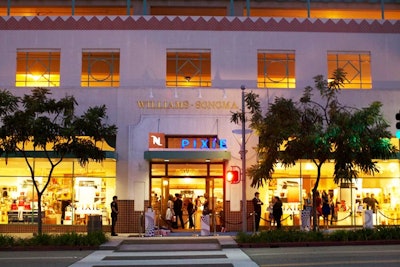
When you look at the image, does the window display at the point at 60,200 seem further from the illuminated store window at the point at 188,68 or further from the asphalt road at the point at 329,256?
the asphalt road at the point at 329,256

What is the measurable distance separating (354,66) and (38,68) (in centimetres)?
1701

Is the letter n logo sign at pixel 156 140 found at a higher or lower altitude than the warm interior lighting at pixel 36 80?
lower

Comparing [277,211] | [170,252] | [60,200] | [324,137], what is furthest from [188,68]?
[170,252]

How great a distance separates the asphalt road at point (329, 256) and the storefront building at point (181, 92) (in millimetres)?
7799

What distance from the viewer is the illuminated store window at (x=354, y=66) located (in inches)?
1192

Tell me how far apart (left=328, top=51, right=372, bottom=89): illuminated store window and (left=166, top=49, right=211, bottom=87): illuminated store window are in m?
6.65


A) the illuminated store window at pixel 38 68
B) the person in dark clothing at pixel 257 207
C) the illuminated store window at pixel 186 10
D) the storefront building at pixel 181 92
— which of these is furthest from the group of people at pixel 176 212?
the illuminated store window at pixel 186 10

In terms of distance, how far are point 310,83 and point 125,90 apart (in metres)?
9.53

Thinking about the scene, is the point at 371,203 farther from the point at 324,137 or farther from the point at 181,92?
the point at 181,92

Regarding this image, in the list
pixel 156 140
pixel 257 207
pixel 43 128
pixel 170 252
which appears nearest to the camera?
pixel 170 252

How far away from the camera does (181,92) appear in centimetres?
2841

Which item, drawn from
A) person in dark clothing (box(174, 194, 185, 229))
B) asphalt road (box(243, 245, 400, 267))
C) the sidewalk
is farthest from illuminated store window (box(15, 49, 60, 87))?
asphalt road (box(243, 245, 400, 267))

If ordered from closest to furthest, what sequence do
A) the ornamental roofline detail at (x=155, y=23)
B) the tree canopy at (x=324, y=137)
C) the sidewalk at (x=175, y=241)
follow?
the sidewalk at (x=175, y=241) → the tree canopy at (x=324, y=137) → the ornamental roofline detail at (x=155, y=23)

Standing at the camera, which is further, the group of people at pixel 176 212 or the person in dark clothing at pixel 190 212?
the person in dark clothing at pixel 190 212
